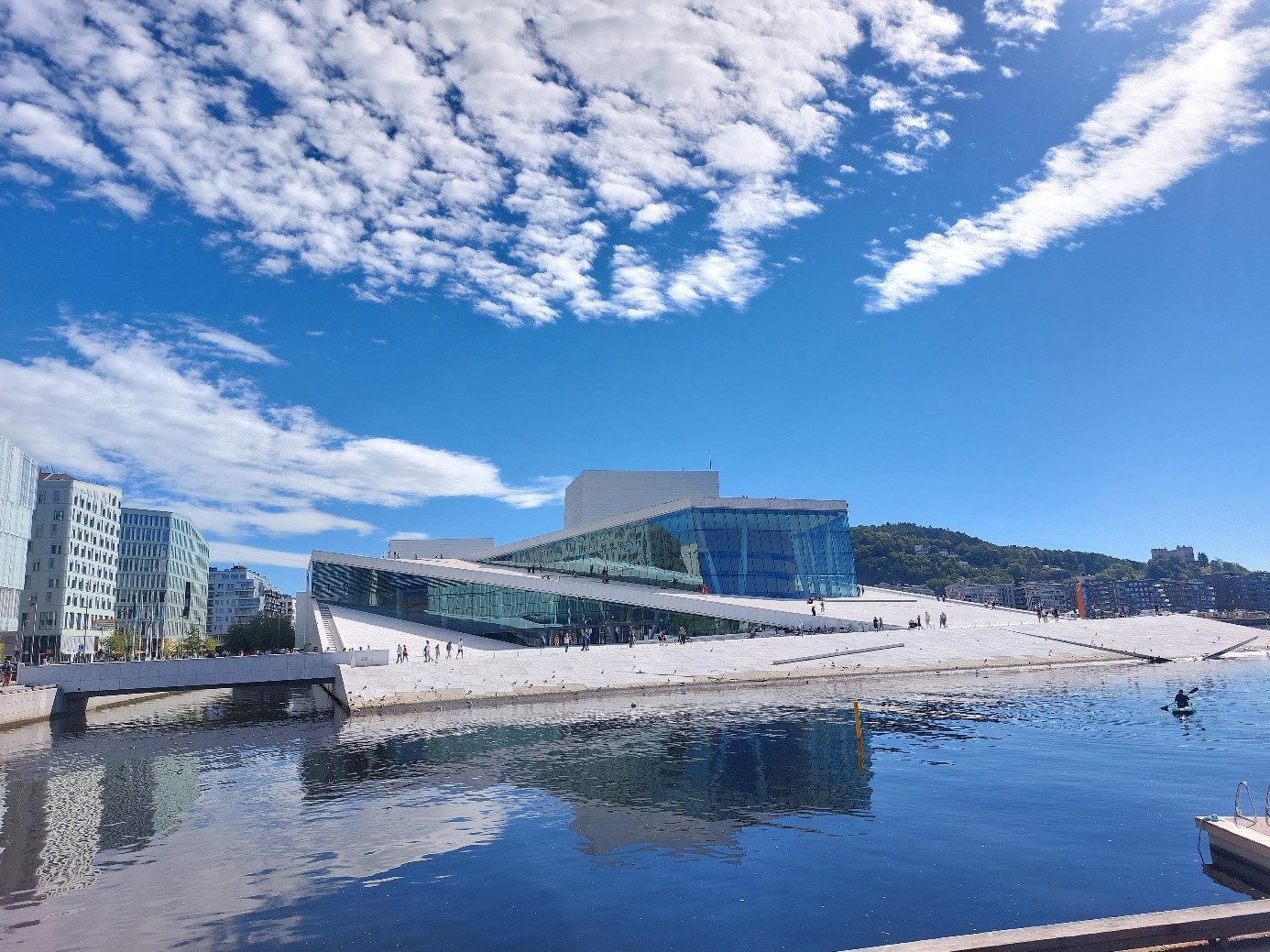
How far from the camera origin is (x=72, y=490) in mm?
90562

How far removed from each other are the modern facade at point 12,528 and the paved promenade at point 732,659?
39.9 m

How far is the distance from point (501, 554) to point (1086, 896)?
7758cm

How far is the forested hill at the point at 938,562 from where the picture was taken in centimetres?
15938

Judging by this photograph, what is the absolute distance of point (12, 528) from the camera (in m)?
71.9

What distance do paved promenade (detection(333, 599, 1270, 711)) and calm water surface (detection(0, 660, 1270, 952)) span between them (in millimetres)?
6931

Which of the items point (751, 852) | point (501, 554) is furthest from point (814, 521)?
point (751, 852)

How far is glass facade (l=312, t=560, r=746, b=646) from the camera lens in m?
49.9

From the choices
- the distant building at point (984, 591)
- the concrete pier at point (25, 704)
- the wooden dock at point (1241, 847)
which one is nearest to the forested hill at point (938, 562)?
the distant building at point (984, 591)

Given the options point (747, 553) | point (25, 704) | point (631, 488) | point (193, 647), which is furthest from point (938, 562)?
point (25, 704)

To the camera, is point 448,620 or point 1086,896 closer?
point 1086,896

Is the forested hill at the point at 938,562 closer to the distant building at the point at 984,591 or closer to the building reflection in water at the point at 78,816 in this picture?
the distant building at the point at 984,591

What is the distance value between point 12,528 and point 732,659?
66.0 metres

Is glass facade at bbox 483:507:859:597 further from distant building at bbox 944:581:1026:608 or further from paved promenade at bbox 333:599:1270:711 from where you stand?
distant building at bbox 944:581:1026:608

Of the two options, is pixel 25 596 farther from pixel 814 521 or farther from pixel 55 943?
pixel 55 943
